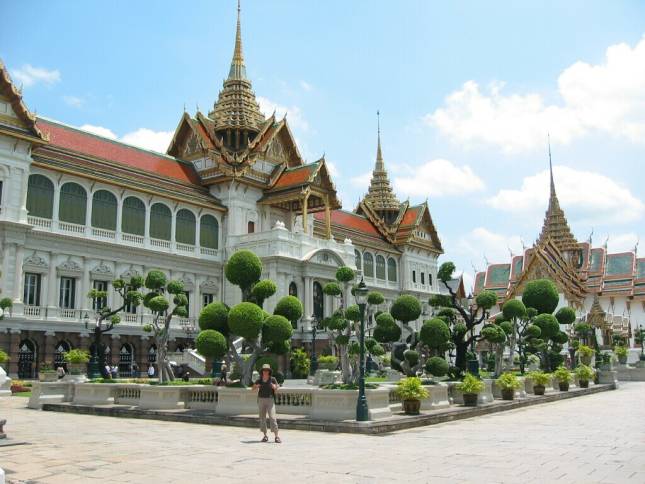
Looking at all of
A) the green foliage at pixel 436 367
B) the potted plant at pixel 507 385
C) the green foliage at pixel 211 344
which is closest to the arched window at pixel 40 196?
the green foliage at pixel 211 344

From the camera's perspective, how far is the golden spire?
83.3m

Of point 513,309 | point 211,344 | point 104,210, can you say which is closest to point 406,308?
point 211,344

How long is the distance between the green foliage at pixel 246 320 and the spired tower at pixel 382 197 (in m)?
49.9

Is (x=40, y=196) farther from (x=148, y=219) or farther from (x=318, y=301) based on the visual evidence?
(x=318, y=301)

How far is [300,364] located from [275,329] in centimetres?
1987

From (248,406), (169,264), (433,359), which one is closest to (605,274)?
(169,264)

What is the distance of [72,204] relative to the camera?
3628 centimetres

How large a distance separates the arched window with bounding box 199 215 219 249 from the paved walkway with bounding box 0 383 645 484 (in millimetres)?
26017

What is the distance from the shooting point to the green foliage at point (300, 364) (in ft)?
124

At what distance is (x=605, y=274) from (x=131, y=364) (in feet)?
201

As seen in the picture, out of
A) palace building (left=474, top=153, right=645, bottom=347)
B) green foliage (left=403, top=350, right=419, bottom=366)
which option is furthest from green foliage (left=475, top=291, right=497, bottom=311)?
palace building (left=474, top=153, right=645, bottom=347)

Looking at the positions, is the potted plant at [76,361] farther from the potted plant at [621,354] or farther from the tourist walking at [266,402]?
the potted plant at [621,354]

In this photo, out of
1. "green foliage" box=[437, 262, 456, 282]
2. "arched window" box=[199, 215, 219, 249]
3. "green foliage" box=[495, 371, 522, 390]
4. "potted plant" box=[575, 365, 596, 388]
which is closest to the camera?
"green foliage" box=[495, 371, 522, 390]

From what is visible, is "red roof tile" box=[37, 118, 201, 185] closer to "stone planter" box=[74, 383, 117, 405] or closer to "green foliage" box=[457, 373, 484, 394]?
"stone planter" box=[74, 383, 117, 405]
